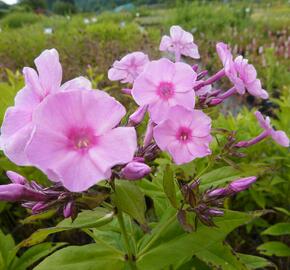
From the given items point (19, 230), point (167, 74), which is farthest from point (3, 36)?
point (167, 74)

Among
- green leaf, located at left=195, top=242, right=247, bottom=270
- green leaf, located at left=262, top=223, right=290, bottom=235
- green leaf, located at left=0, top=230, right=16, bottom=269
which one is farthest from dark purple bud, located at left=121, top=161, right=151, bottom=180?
green leaf, located at left=262, top=223, right=290, bottom=235

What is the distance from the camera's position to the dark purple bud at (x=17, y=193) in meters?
0.87

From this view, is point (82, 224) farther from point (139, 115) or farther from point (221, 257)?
point (221, 257)

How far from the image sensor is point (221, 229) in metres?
1.08

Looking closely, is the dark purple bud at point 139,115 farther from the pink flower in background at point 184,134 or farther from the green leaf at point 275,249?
the green leaf at point 275,249

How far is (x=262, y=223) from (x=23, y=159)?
145cm

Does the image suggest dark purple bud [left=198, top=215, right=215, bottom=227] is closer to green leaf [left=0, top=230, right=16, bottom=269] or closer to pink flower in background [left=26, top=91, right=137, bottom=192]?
pink flower in background [left=26, top=91, right=137, bottom=192]

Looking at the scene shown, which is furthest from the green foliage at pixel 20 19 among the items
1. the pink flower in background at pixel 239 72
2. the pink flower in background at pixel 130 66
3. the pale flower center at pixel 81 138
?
the pale flower center at pixel 81 138

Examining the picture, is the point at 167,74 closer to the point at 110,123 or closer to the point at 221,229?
the point at 110,123

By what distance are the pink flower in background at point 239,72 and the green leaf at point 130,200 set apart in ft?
1.15

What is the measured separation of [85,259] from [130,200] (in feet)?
1.07

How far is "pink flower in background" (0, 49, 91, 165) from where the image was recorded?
0.79m

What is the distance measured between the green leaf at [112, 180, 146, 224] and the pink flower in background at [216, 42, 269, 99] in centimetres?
35

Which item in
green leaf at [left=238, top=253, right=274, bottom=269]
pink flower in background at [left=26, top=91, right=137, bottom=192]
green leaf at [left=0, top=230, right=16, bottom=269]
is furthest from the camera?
green leaf at [left=0, top=230, right=16, bottom=269]
